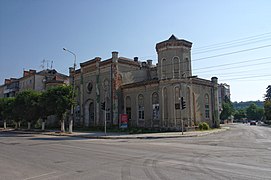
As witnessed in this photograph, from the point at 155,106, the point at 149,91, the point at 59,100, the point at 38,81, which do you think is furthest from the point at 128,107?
the point at 38,81

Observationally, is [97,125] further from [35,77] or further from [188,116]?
[35,77]

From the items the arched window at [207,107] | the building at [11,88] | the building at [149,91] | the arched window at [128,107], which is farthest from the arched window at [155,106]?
the building at [11,88]

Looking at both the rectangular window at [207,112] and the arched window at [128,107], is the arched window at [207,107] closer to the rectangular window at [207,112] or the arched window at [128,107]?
the rectangular window at [207,112]

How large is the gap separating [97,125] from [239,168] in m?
35.6

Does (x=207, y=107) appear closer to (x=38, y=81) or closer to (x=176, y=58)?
(x=176, y=58)

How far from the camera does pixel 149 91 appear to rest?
37375 mm

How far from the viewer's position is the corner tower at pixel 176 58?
115 feet

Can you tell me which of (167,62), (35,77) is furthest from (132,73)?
(35,77)

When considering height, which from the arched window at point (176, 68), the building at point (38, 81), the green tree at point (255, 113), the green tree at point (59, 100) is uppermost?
the building at point (38, 81)

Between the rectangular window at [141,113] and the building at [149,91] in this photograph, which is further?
the rectangular window at [141,113]

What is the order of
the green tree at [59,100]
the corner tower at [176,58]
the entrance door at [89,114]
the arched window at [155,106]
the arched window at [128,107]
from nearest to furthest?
the green tree at [59,100], the corner tower at [176,58], the arched window at [155,106], the arched window at [128,107], the entrance door at [89,114]

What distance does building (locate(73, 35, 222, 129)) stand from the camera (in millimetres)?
34344

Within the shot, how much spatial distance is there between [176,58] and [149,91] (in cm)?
630

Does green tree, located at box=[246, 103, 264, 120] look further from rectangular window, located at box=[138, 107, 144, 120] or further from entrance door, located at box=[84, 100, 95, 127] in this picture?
entrance door, located at box=[84, 100, 95, 127]
